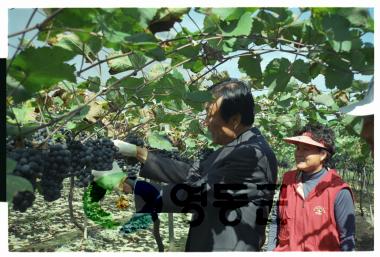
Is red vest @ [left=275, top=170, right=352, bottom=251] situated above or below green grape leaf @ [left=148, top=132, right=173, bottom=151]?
below

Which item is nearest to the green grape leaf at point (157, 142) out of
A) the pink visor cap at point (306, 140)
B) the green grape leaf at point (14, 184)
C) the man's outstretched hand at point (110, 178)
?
the man's outstretched hand at point (110, 178)

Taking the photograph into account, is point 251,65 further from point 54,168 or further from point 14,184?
point 14,184

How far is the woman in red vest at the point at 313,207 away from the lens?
8.88ft

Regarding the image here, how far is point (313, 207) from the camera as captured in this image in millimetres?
2775

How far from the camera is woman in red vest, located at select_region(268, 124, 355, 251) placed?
2.71m

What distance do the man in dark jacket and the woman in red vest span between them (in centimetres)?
24

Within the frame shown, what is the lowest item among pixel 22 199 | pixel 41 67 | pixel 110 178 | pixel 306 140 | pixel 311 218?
pixel 311 218

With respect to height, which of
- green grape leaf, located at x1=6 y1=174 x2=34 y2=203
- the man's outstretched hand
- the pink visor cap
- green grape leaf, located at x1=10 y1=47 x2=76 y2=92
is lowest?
green grape leaf, located at x1=6 y1=174 x2=34 y2=203

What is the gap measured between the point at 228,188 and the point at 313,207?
703mm

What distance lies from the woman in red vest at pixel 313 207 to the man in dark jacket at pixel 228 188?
9.3 inches

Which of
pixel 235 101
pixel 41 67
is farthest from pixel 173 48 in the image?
pixel 41 67

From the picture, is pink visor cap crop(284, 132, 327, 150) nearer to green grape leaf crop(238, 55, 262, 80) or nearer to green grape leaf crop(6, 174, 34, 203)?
green grape leaf crop(238, 55, 262, 80)

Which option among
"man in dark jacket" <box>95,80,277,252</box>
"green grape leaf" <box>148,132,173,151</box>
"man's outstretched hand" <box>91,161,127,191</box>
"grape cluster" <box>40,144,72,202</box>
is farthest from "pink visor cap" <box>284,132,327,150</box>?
"grape cluster" <box>40,144,72,202</box>

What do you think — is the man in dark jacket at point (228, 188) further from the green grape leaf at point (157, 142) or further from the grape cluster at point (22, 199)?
the green grape leaf at point (157, 142)
